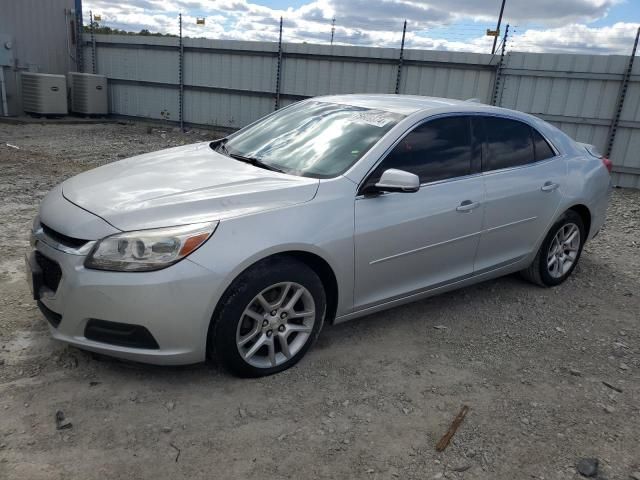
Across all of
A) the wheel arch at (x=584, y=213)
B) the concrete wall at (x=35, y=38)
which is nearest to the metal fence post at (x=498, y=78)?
the wheel arch at (x=584, y=213)

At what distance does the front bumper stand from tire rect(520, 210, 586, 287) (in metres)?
3.12

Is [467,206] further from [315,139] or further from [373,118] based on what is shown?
[315,139]

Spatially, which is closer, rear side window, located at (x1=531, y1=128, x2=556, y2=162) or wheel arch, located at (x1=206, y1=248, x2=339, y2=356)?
wheel arch, located at (x1=206, y1=248, x2=339, y2=356)

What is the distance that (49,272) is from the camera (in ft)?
9.41

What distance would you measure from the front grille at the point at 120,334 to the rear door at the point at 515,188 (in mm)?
2456

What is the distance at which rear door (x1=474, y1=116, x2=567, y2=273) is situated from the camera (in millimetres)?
3982

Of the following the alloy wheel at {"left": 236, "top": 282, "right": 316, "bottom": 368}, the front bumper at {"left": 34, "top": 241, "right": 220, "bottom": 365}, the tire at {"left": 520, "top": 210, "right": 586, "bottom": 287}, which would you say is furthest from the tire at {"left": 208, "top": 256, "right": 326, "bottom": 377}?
the tire at {"left": 520, "top": 210, "right": 586, "bottom": 287}

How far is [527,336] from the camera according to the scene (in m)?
3.93

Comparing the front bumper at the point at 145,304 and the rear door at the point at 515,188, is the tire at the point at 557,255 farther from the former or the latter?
the front bumper at the point at 145,304

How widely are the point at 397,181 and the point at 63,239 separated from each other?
6.19ft

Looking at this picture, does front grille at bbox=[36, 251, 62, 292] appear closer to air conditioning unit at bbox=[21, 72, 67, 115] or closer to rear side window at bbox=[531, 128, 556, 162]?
rear side window at bbox=[531, 128, 556, 162]

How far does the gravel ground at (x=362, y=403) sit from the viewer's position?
8.11ft

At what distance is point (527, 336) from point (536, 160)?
1454 mm

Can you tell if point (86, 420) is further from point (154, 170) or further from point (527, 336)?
point (527, 336)
